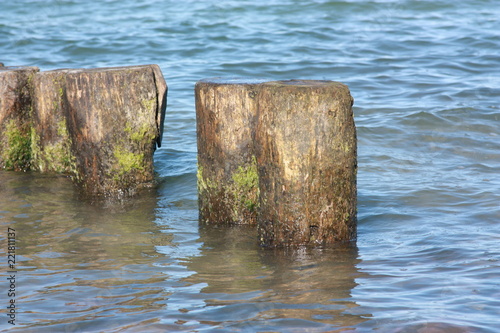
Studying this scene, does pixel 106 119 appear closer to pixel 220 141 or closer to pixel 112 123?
pixel 112 123

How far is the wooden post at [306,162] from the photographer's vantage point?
13.9 feet

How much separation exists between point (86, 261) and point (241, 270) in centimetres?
116

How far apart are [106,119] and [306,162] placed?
2.16 metres

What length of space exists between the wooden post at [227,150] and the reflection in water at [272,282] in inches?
7.2

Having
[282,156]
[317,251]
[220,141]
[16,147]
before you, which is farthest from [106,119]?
[317,251]

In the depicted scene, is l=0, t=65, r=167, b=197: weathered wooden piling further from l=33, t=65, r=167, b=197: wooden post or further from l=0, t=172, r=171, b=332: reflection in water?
l=0, t=172, r=171, b=332: reflection in water

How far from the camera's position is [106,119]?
18.4 ft

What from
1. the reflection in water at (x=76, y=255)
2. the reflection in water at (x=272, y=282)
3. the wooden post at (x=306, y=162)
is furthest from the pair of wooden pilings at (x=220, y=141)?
the reflection in water at (x=76, y=255)

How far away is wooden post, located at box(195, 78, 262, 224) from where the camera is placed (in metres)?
4.88

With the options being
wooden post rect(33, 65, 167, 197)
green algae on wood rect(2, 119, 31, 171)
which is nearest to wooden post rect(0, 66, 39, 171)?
green algae on wood rect(2, 119, 31, 171)

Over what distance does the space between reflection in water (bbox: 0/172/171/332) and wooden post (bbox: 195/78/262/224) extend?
54cm

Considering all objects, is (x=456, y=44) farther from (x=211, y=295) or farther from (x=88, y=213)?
(x=211, y=295)

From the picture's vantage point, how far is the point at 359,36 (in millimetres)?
15656

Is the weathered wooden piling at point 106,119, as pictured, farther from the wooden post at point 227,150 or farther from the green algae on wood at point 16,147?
the wooden post at point 227,150
